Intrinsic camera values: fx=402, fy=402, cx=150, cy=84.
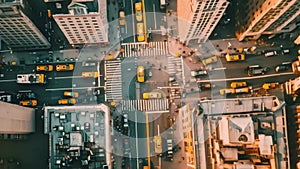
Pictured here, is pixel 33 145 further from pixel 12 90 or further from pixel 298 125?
pixel 298 125

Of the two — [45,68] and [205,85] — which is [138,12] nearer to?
[205,85]

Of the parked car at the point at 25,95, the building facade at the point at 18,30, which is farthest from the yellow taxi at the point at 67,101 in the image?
the building facade at the point at 18,30

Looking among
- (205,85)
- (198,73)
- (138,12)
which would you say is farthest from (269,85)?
(138,12)

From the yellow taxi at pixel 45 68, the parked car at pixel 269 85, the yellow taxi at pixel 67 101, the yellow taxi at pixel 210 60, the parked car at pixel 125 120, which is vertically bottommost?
the parked car at pixel 125 120

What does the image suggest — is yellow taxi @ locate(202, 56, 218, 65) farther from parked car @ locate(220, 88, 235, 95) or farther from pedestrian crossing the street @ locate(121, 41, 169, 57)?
pedestrian crossing the street @ locate(121, 41, 169, 57)

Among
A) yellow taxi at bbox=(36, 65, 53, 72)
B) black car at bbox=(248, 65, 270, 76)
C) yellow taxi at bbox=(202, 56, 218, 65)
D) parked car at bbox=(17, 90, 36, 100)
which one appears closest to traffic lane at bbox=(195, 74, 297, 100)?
black car at bbox=(248, 65, 270, 76)

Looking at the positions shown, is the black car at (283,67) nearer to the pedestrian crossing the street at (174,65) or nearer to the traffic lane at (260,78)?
the traffic lane at (260,78)

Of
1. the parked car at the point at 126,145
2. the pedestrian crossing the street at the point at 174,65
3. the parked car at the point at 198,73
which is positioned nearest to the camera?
the parked car at the point at 126,145
